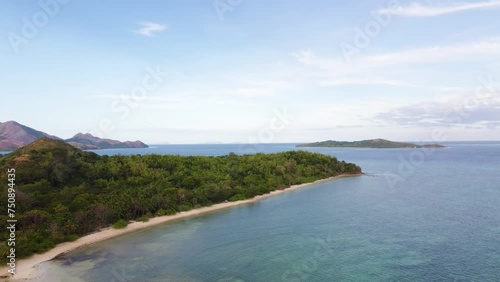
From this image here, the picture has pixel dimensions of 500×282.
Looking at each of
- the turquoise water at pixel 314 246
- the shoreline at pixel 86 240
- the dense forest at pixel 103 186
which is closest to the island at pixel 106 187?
the dense forest at pixel 103 186

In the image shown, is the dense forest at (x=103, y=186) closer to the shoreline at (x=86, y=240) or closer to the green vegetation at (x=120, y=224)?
the shoreline at (x=86, y=240)

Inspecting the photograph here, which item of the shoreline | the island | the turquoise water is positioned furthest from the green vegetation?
the turquoise water

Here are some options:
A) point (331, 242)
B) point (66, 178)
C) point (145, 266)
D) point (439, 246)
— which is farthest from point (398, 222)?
point (66, 178)

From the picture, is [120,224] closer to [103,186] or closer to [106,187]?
[106,187]

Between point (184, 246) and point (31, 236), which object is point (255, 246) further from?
point (31, 236)

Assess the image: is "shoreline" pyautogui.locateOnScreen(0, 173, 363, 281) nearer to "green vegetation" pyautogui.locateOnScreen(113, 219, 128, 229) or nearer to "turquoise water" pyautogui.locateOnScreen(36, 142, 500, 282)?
"green vegetation" pyautogui.locateOnScreen(113, 219, 128, 229)

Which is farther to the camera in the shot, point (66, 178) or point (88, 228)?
point (66, 178)
